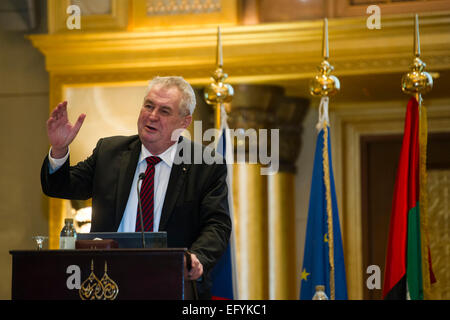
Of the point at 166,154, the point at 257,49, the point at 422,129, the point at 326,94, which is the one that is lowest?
the point at 166,154

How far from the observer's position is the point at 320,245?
17.2 feet

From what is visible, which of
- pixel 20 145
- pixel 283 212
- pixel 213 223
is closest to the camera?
pixel 213 223

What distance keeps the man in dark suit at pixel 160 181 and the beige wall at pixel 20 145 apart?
3031mm

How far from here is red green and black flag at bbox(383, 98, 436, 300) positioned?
16.5 ft

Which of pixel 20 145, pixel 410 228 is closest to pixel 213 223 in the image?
pixel 410 228

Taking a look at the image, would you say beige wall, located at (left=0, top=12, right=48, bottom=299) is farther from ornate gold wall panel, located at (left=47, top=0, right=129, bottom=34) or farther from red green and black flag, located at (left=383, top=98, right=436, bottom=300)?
red green and black flag, located at (left=383, top=98, right=436, bottom=300)

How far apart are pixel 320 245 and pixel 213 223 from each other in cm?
202

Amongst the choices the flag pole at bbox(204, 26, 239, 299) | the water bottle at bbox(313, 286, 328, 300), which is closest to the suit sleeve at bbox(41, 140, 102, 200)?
the flag pole at bbox(204, 26, 239, 299)

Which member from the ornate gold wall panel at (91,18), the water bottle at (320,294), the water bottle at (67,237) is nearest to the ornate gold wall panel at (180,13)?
the ornate gold wall panel at (91,18)

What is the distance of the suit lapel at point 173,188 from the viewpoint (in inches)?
132

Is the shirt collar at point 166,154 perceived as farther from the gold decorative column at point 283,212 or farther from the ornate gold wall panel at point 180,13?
the gold decorative column at point 283,212

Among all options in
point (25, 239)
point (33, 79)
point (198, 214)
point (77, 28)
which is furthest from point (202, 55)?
point (198, 214)

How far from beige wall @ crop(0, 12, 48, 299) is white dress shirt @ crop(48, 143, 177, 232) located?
10.2 ft

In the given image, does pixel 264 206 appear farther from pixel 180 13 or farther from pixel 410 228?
pixel 180 13
